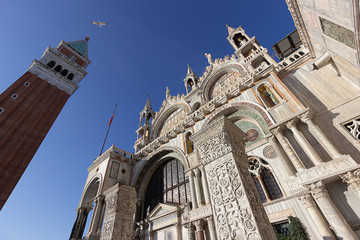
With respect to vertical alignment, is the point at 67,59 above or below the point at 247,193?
above

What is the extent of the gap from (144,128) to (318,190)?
18073 millimetres

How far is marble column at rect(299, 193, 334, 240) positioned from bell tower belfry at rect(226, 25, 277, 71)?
947 cm

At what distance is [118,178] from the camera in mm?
14680

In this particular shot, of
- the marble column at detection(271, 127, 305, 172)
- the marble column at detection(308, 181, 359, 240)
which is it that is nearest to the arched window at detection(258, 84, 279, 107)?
the marble column at detection(271, 127, 305, 172)

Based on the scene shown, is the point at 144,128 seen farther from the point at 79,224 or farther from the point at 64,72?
the point at 64,72

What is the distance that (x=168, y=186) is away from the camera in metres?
13.2

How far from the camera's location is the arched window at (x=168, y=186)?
39.2ft

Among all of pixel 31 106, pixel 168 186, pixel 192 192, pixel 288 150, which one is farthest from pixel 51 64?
pixel 288 150

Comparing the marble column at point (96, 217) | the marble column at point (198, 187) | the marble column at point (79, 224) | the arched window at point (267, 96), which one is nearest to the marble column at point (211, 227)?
the marble column at point (198, 187)

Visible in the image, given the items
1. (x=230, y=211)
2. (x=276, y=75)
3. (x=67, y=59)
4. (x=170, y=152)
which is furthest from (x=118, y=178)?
(x=67, y=59)

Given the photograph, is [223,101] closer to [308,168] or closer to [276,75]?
[276,75]

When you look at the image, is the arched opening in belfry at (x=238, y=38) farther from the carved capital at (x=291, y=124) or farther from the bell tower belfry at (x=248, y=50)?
the carved capital at (x=291, y=124)

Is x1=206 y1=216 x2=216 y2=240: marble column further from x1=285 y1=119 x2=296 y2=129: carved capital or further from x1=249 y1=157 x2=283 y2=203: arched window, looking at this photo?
x1=285 y1=119 x2=296 y2=129: carved capital

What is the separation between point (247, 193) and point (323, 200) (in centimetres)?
374
